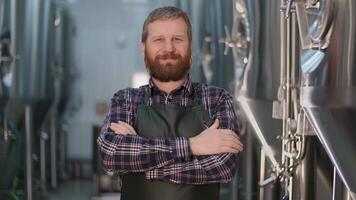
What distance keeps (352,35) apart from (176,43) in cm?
40

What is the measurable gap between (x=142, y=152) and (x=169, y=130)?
10 centimetres

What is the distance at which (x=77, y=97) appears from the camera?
6309 millimetres

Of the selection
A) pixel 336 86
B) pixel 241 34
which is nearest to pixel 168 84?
pixel 336 86

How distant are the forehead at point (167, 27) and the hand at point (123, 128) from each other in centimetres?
22

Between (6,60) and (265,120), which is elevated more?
(6,60)

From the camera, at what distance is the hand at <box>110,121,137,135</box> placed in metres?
1.39

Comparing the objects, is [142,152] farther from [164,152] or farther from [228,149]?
[228,149]

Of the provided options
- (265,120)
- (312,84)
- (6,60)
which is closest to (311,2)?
(312,84)

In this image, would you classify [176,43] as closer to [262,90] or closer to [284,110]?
[284,110]

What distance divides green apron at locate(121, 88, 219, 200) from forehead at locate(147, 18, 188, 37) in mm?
179

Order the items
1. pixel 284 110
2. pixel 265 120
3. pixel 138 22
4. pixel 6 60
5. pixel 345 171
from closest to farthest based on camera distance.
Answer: pixel 345 171
pixel 284 110
pixel 265 120
pixel 6 60
pixel 138 22

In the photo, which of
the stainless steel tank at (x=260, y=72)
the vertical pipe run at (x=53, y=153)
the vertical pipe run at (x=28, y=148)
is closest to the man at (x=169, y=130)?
the stainless steel tank at (x=260, y=72)

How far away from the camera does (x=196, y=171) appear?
4.48ft

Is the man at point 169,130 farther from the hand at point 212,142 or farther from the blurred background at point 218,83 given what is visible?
the blurred background at point 218,83
